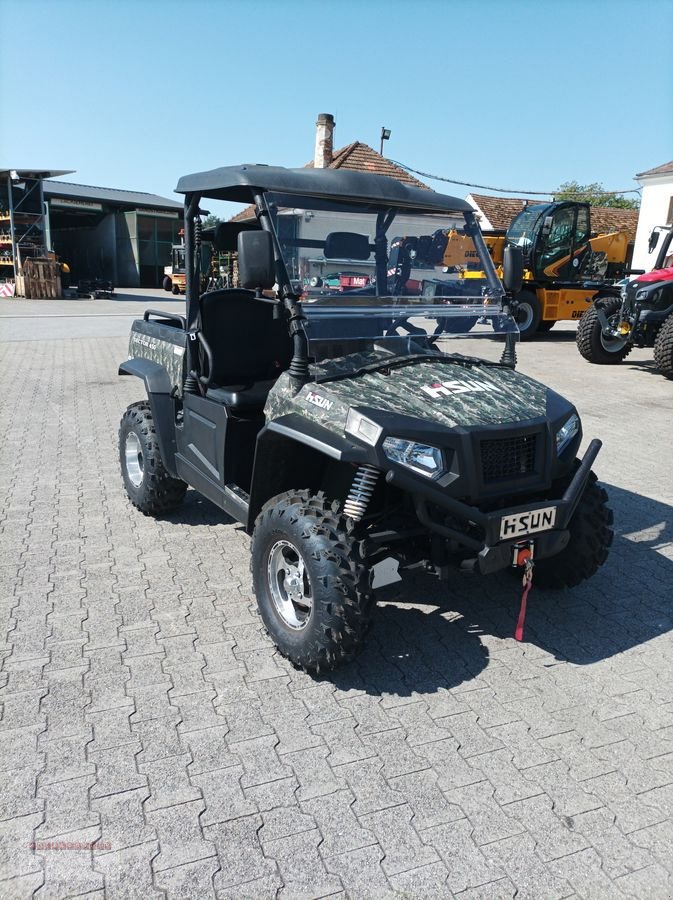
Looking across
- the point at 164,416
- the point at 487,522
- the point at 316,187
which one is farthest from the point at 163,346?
the point at 487,522

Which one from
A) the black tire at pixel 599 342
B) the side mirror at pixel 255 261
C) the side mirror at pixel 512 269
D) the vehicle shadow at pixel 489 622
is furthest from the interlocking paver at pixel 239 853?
the black tire at pixel 599 342

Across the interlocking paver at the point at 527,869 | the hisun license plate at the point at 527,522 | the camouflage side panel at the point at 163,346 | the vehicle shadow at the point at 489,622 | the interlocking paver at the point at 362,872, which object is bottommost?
the vehicle shadow at the point at 489,622

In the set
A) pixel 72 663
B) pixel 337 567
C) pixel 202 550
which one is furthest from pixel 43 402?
pixel 337 567

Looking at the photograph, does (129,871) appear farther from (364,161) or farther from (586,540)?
(364,161)

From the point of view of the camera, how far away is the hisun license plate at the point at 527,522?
3.00m

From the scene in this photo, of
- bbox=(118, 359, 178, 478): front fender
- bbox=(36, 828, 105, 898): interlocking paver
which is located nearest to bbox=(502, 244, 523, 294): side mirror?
bbox=(118, 359, 178, 478): front fender

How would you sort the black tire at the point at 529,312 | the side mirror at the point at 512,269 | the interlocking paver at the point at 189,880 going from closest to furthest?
the interlocking paver at the point at 189,880
the side mirror at the point at 512,269
the black tire at the point at 529,312

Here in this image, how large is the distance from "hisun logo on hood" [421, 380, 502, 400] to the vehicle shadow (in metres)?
1.02

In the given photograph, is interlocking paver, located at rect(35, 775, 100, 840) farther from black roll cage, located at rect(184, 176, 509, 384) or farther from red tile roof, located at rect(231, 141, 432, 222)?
red tile roof, located at rect(231, 141, 432, 222)

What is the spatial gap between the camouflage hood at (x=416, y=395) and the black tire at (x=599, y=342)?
31.5 feet

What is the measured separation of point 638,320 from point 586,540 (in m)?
8.90

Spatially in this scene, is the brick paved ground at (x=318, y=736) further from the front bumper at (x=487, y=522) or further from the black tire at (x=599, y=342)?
the black tire at (x=599, y=342)

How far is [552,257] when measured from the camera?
1559cm

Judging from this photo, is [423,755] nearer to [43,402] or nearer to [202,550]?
[202,550]
